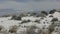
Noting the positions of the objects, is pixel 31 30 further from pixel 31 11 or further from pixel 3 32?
pixel 31 11

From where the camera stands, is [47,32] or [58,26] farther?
[58,26]

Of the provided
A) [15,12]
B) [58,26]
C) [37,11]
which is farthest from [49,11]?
[58,26]

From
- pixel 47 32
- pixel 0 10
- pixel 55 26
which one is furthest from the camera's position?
pixel 0 10

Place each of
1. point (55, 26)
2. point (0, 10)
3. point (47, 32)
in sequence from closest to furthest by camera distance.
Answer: point (47, 32), point (55, 26), point (0, 10)

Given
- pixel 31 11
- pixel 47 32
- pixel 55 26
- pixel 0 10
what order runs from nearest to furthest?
pixel 47 32 → pixel 55 26 → pixel 0 10 → pixel 31 11

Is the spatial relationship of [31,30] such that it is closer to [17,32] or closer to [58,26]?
[17,32]

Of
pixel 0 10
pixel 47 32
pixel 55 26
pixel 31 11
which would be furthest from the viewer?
pixel 31 11

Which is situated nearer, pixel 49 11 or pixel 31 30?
pixel 31 30

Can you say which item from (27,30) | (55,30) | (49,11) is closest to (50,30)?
(55,30)
